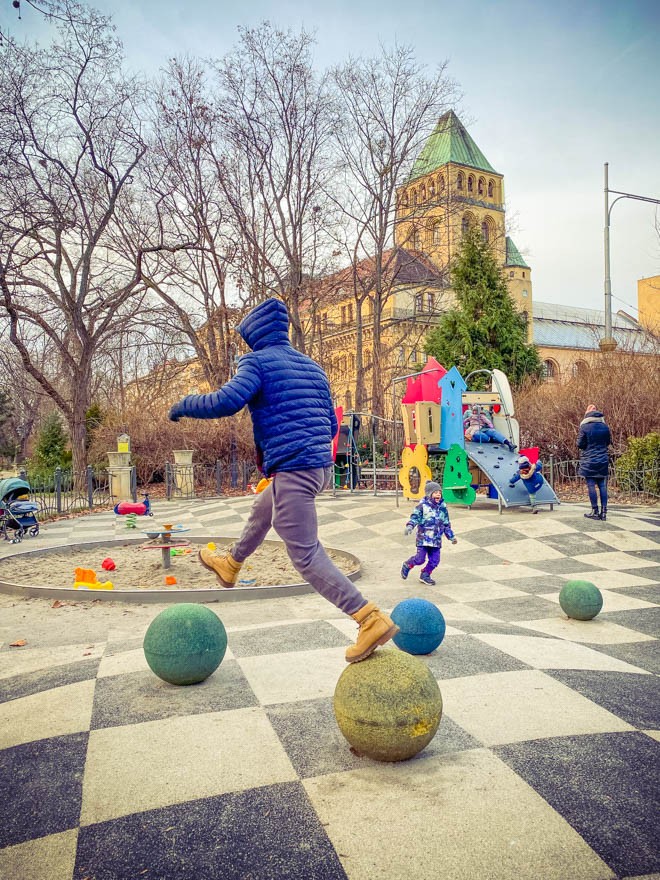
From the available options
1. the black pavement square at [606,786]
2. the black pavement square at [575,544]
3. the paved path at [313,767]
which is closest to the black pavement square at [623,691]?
the paved path at [313,767]

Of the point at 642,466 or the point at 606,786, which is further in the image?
the point at 642,466

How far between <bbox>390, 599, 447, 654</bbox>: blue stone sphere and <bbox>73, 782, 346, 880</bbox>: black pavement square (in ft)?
6.46

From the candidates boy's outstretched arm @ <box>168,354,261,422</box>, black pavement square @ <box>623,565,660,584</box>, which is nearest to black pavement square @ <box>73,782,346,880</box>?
boy's outstretched arm @ <box>168,354,261,422</box>

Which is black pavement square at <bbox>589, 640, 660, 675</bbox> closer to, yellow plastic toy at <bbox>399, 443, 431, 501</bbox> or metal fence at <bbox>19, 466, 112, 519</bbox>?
yellow plastic toy at <bbox>399, 443, 431, 501</bbox>

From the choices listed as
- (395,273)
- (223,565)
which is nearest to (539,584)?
(223,565)

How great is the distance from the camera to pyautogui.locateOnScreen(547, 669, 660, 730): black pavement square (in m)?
3.55

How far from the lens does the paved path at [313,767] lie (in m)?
2.41

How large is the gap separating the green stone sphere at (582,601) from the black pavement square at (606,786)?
9.81 ft

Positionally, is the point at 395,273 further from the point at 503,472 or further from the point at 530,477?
the point at 530,477

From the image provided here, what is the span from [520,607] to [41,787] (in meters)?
5.21

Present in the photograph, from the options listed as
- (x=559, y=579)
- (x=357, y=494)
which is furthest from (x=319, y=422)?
(x=357, y=494)

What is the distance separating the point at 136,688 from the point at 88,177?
2304 centimetres

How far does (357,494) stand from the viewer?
57.5 ft

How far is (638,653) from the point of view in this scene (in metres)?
5.15
